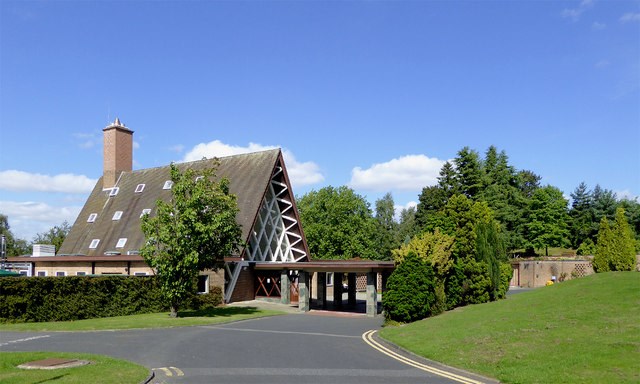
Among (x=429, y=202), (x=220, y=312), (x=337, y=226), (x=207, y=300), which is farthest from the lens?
(x=429, y=202)

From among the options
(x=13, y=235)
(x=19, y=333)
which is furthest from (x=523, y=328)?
(x=13, y=235)

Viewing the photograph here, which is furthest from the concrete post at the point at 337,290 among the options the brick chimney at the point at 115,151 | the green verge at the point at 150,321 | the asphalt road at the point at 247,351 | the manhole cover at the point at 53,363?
the manhole cover at the point at 53,363

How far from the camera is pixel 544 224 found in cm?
6981

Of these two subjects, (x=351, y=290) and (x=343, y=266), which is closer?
(x=343, y=266)

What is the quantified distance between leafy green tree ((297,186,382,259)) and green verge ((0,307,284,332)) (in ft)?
97.3

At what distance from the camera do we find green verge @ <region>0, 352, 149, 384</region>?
1145 centimetres

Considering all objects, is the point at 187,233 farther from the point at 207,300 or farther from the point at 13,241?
the point at 13,241

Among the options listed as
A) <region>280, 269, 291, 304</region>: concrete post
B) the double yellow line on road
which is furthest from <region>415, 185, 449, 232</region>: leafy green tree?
the double yellow line on road

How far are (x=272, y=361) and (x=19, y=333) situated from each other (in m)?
13.2

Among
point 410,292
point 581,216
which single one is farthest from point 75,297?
point 581,216

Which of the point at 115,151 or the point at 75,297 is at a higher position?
the point at 115,151

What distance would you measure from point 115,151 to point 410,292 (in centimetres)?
3410

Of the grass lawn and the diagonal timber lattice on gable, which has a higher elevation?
the diagonal timber lattice on gable

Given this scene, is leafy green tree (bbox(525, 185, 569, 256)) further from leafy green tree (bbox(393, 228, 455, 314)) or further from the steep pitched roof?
leafy green tree (bbox(393, 228, 455, 314))
